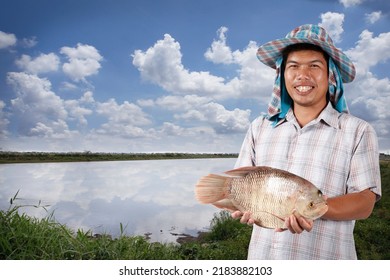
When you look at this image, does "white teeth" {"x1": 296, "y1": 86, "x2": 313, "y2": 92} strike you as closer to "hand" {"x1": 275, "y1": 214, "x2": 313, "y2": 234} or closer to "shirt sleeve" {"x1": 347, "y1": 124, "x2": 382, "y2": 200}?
"shirt sleeve" {"x1": 347, "y1": 124, "x2": 382, "y2": 200}

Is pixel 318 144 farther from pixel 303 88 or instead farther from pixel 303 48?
pixel 303 48

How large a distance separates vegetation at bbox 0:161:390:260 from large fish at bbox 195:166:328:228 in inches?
34.6

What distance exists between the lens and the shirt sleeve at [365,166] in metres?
1.22

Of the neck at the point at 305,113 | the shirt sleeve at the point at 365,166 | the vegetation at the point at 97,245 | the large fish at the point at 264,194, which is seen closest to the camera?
the large fish at the point at 264,194

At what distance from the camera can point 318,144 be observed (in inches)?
52.7

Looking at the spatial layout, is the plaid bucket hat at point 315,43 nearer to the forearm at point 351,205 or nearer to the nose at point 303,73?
the nose at point 303,73

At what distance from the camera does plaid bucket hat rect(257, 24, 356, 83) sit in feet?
4.14

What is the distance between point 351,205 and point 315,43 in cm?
46

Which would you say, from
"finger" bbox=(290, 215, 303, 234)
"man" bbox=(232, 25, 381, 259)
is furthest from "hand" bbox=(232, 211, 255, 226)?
"finger" bbox=(290, 215, 303, 234)

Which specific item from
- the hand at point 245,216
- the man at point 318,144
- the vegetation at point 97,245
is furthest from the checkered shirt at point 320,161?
the vegetation at point 97,245

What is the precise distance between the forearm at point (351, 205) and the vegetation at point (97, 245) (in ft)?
2.45

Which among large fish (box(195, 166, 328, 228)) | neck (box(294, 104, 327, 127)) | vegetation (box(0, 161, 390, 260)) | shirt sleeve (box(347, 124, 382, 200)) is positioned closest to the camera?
large fish (box(195, 166, 328, 228))
